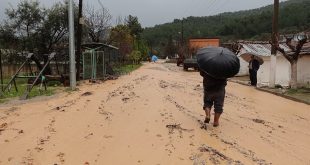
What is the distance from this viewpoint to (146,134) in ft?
32.9

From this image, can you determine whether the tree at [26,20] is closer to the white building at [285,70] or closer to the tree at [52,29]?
the tree at [52,29]

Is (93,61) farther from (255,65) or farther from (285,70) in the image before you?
(285,70)

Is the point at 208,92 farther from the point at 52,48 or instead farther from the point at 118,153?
the point at 52,48

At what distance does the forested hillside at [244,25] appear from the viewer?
63.2m

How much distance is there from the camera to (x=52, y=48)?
3731 centimetres

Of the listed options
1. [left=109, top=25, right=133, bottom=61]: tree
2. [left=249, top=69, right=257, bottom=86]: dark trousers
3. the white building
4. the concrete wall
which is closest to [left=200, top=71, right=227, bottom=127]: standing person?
the white building

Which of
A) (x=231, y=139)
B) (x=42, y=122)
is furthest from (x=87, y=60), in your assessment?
(x=231, y=139)

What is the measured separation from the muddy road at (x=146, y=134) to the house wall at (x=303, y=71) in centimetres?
1000

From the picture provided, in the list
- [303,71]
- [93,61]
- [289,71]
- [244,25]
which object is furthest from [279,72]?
[244,25]

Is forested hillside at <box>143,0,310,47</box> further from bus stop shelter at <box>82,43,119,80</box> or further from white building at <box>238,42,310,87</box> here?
bus stop shelter at <box>82,43,119,80</box>

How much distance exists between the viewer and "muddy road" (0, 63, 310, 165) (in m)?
8.22

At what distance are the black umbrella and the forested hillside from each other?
19.7 metres

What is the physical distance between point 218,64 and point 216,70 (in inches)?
5.4

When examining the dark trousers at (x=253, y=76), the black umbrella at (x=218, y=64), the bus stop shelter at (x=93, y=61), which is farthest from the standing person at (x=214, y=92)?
the bus stop shelter at (x=93, y=61)
